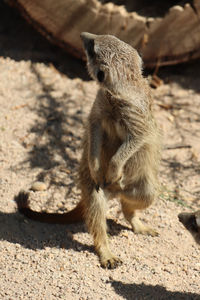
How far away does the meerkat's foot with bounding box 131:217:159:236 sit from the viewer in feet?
11.1

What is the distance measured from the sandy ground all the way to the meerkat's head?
117cm

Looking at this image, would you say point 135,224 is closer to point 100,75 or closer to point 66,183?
point 66,183

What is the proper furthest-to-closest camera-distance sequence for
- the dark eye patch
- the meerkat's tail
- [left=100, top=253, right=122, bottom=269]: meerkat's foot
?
the meerkat's tail → [left=100, top=253, right=122, bottom=269]: meerkat's foot → the dark eye patch

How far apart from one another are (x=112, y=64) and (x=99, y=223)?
42.3 inches

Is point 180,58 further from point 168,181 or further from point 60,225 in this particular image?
point 60,225

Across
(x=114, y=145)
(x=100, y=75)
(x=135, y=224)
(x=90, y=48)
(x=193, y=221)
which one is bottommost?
(x=135, y=224)

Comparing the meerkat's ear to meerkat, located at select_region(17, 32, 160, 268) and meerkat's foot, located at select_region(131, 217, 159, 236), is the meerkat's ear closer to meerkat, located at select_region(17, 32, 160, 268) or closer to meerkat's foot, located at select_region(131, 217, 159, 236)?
meerkat, located at select_region(17, 32, 160, 268)

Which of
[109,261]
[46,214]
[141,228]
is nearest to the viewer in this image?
[109,261]

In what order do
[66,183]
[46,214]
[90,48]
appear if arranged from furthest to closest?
[66,183] → [46,214] → [90,48]

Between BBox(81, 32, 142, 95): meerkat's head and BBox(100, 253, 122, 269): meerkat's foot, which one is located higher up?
BBox(81, 32, 142, 95): meerkat's head

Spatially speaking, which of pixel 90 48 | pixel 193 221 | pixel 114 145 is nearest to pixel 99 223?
pixel 114 145

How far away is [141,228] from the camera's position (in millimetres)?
3400

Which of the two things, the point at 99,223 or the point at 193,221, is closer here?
the point at 193,221

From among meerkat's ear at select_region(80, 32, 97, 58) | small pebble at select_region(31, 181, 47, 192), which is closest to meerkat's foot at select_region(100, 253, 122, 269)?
small pebble at select_region(31, 181, 47, 192)
